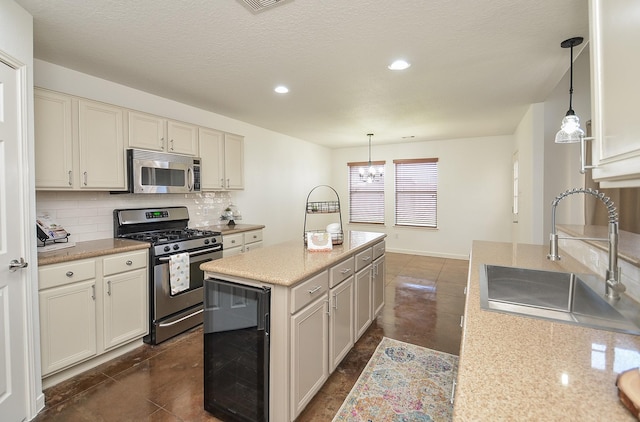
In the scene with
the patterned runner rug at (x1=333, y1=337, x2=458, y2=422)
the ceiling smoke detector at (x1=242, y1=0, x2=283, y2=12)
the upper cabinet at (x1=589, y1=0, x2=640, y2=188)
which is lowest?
the patterned runner rug at (x1=333, y1=337, x2=458, y2=422)

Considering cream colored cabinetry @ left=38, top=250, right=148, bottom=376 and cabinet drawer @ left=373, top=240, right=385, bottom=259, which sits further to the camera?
cabinet drawer @ left=373, top=240, right=385, bottom=259

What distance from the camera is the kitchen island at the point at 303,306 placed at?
1.60 m

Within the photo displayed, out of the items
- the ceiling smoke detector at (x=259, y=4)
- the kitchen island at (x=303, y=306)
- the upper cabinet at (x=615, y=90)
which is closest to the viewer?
the upper cabinet at (x=615, y=90)

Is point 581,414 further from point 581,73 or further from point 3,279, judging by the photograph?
point 581,73

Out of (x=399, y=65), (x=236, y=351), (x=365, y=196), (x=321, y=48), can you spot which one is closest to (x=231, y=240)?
(x=236, y=351)

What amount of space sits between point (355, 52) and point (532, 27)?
49.1 inches

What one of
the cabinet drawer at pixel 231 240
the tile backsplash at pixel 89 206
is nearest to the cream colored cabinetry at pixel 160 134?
the tile backsplash at pixel 89 206

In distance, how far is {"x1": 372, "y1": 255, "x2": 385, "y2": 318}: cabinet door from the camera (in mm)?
2906

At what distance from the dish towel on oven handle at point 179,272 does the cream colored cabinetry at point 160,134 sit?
1182mm

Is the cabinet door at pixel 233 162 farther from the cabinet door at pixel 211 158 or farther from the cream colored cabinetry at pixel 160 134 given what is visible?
the cream colored cabinetry at pixel 160 134

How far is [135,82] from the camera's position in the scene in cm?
300

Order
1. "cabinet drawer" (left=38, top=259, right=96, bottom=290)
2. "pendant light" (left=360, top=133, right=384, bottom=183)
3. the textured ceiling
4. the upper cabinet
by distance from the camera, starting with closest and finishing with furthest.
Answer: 1. the upper cabinet
2. the textured ceiling
3. "cabinet drawer" (left=38, top=259, right=96, bottom=290)
4. "pendant light" (left=360, top=133, right=384, bottom=183)

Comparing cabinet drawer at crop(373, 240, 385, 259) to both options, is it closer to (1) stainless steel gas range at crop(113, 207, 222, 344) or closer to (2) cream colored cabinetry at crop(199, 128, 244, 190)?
(1) stainless steel gas range at crop(113, 207, 222, 344)

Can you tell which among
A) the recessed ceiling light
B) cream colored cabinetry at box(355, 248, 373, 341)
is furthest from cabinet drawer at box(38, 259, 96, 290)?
the recessed ceiling light
